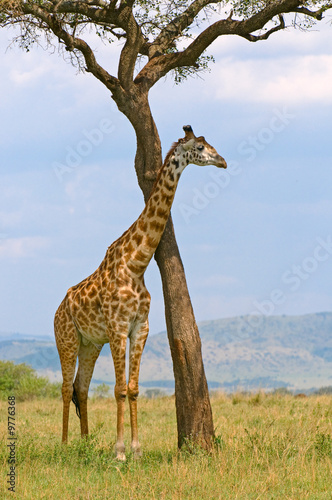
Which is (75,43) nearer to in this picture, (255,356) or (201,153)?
(201,153)

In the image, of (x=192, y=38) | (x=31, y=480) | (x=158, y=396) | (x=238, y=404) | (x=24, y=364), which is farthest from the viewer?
(x=24, y=364)

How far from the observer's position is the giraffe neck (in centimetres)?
1025

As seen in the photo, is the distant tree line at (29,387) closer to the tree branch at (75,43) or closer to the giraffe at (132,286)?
the giraffe at (132,286)

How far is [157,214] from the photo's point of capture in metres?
10.3

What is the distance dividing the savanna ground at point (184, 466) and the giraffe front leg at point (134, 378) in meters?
0.28

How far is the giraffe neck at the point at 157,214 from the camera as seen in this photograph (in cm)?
1025

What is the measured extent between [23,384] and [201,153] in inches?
514

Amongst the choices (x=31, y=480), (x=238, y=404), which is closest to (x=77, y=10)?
(x=31, y=480)

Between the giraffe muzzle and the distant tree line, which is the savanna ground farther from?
the distant tree line

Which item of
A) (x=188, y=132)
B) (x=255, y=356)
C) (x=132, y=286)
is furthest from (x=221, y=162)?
(x=255, y=356)

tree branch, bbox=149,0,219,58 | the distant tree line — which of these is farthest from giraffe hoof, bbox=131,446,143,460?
the distant tree line

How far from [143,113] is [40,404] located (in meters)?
10.1

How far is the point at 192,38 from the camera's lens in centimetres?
1248

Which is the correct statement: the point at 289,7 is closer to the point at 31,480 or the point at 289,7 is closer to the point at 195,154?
the point at 195,154
